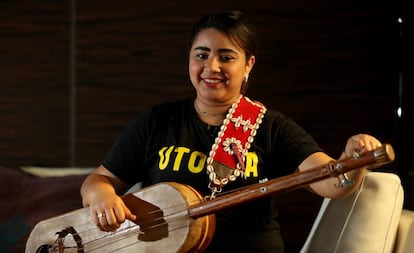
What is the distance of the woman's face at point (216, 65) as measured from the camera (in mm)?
1855

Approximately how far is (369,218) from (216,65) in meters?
0.66

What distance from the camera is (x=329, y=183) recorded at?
1.70m

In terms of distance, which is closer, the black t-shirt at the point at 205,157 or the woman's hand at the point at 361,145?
the woman's hand at the point at 361,145

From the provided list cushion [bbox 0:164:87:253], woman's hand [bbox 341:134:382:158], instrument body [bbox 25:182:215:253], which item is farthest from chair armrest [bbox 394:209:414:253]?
cushion [bbox 0:164:87:253]

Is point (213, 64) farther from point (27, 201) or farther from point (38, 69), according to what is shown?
point (38, 69)

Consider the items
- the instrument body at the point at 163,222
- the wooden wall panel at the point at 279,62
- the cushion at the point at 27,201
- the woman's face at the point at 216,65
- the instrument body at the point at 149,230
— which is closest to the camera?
the instrument body at the point at 163,222

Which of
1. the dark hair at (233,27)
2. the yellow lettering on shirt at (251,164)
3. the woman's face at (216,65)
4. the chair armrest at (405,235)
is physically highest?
the dark hair at (233,27)

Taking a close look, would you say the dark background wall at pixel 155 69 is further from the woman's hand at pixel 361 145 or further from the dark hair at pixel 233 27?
the woman's hand at pixel 361 145

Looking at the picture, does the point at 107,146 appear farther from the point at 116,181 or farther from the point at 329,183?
the point at 329,183

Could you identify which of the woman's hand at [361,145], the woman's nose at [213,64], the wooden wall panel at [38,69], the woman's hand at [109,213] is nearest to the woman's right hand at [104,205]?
the woman's hand at [109,213]

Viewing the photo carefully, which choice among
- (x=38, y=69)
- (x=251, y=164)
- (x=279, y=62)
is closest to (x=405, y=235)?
(x=251, y=164)

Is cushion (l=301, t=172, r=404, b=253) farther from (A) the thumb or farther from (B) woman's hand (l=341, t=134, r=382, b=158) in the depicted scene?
(A) the thumb

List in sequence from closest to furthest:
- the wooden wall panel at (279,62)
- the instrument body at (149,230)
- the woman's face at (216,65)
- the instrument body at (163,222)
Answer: the instrument body at (163,222) → the instrument body at (149,230) → the woman's face at (216,65) → the wooden wall panel at (279,62)

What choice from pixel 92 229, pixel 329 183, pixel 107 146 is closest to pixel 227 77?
pixel 329 183
